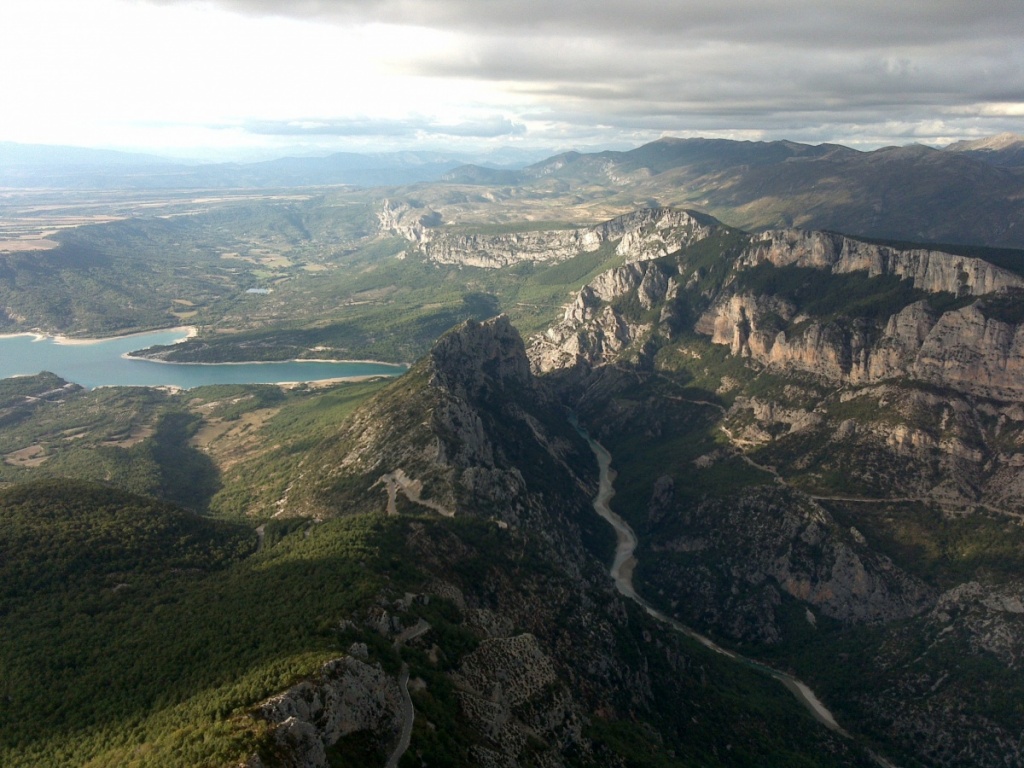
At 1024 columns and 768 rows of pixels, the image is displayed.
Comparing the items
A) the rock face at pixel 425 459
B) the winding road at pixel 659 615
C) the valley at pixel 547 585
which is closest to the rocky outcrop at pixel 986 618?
the valley at pixel 547 585

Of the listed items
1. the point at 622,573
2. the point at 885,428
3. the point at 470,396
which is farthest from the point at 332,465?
the point at 885,428

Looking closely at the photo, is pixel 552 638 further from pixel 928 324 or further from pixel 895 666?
pixel 928 324

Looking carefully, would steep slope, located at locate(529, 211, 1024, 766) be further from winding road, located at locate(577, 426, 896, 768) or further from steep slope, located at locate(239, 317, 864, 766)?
steep slope, located at locate(239, 317, 864, 766)

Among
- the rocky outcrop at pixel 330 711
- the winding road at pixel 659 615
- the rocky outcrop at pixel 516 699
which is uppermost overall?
the rocky outcrop at pixel 330 711

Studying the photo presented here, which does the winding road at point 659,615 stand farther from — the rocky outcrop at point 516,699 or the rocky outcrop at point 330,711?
the rocky outcrop at point 330,711

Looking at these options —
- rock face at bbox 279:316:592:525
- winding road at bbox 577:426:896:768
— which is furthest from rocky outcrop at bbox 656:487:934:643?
rock face at bbox 279:316:592:525

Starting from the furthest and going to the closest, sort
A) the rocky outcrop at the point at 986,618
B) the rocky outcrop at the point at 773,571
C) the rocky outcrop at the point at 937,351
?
the rocky outcrop at the point at 937,351 < the rocky outcrop at the point at 773,571 < the rocky outcrop at the point at 986,618
